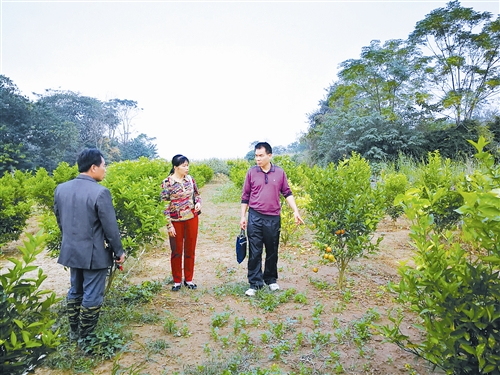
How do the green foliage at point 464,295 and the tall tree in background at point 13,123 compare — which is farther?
the tall tree in background at point 13,123

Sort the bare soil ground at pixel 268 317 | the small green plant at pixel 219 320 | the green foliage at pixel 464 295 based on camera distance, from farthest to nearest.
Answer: the small green plant at pixel 219 320 → the bare soil ground at pixel 268 317 → the green foliage at pixel 464 295

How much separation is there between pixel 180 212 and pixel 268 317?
1.74 meters

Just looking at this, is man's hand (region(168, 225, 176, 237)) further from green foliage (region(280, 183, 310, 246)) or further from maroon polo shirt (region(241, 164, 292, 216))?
green foliage (region(280, 183, 310, 246))

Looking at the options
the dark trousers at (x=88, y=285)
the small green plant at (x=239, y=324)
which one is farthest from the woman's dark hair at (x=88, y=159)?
the small green plant at (x=239, y=324)

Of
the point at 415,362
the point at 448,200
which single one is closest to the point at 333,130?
the point at 448,200

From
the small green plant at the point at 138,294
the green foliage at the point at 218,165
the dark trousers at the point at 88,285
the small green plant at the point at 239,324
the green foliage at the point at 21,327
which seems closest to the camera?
the green foliage at the point at 21,327

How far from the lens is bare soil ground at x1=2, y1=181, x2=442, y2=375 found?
286 cm

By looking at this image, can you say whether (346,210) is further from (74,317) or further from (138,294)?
(74,317)

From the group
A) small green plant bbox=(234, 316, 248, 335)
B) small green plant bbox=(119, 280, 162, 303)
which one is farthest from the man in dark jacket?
small green plant bbox=(234, 316, 248, 335)

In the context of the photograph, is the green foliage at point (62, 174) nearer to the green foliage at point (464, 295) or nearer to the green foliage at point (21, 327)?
the green foliage at point (21, 327)

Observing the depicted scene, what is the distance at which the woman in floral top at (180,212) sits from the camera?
4438 millimetres

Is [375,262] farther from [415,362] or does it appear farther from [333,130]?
[333,130]

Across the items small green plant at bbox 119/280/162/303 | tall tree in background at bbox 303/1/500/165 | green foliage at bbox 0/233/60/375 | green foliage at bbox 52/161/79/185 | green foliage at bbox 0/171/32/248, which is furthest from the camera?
tall tree in background at bbox 303/1/500/165

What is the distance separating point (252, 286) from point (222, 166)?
31537 millimetres
